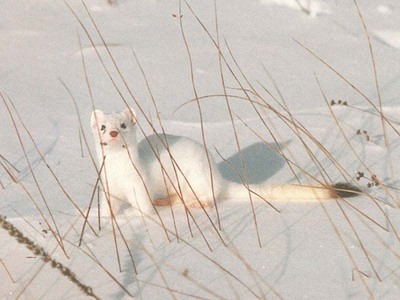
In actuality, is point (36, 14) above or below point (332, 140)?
below

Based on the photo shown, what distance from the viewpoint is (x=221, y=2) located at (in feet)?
18.9

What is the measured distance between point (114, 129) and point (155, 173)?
252 millimetres

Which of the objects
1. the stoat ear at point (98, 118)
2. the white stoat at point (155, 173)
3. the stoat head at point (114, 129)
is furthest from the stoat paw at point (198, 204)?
the stoat ear at point (98, 118)

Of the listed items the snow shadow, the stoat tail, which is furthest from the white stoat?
the snow shadow

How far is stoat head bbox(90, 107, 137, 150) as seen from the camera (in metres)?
2.75

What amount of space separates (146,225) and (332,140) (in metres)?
1.30

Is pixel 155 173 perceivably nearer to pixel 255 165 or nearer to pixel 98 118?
pixel 98 118

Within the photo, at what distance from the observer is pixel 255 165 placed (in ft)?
11.4

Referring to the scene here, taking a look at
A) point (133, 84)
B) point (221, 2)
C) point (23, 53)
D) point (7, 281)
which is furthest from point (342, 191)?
point (221, 2)

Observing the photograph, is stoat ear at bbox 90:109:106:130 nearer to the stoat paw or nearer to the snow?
the snow

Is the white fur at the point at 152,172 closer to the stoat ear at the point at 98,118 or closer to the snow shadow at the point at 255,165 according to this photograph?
the stoat ear at the point at 98,118

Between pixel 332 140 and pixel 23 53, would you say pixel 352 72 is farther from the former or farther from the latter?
pixel 23 53

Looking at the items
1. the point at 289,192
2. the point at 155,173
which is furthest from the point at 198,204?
the point at 289,192

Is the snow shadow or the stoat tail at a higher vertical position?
the stoat tail
